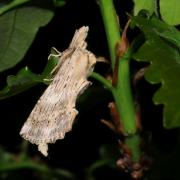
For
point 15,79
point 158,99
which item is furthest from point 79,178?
point 158,99

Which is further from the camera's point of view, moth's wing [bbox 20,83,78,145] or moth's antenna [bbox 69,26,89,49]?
moth's antenna [bbox 69,26,89,49]

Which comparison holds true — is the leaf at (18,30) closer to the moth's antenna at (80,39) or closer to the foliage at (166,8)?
the moth's antenna at (80,39)

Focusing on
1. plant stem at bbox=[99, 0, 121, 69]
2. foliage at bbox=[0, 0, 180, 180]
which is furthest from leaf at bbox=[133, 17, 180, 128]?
plant stem at bbox=[99, 0, 121, 69]

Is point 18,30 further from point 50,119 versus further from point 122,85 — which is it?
point 122,85

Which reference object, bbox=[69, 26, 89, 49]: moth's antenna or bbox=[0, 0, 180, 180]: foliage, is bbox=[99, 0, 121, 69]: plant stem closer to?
bbox=[0, 0, 180, 180]: foliage

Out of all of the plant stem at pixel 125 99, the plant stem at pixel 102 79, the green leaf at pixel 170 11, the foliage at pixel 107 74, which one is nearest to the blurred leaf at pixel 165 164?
the foliage at pixel 107 74

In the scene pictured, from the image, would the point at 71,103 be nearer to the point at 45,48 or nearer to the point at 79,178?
the point at 45,48
